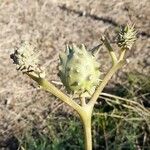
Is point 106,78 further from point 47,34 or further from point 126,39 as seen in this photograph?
point 47,34

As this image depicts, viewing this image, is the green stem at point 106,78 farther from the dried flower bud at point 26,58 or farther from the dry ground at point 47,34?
the dry ground at point 47,34

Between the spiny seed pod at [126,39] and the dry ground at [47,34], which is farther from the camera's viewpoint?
the dry ground at [47,34]

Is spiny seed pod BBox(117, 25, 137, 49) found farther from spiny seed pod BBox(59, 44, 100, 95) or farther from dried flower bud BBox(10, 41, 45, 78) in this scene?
dried flower bud BBox(10, 41, 45, 78)

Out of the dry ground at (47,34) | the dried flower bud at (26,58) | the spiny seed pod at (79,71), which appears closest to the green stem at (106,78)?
the spiny seed pod at (79,71)

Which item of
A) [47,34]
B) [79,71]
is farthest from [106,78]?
[47,34]

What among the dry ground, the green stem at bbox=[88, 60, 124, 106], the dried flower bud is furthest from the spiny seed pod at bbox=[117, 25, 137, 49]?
the dry ground

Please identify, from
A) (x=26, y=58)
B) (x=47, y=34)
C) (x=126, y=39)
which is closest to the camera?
(x=26, y=58)
